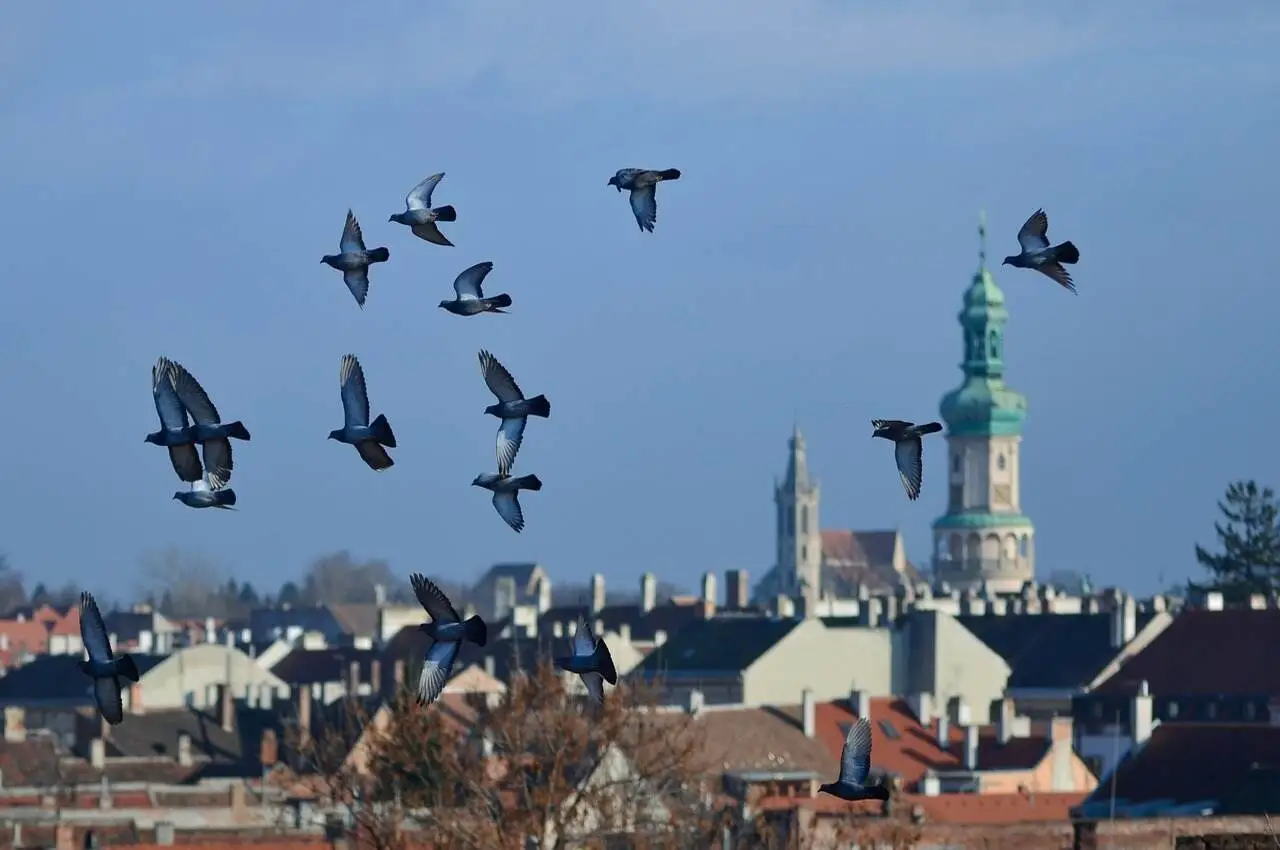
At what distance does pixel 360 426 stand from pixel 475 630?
6.13ft

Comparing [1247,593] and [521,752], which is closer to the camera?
[521,752]

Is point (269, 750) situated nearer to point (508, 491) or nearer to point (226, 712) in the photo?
point (226, 712)

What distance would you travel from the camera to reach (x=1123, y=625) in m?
110

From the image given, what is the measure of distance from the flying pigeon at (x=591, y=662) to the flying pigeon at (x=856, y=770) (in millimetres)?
1459

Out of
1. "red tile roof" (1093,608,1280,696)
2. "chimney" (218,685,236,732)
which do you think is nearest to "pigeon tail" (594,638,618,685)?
"chimney" (218,685,236,732)

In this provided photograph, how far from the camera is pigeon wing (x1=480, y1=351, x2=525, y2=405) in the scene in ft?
70.9

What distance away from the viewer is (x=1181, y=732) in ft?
244

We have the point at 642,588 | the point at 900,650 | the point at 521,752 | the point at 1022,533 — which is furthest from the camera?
the point at 1022,533

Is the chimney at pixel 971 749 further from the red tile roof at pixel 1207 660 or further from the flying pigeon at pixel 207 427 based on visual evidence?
the flying pigeon at pixel 207 427

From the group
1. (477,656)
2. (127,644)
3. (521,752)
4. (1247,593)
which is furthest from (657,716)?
(127,644)

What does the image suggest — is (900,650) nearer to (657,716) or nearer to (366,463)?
(657,716)

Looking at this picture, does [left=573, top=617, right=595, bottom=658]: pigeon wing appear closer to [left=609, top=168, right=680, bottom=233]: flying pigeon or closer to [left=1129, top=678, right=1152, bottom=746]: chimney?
[left=609, top=168, right=680, bottom=233]: flying pigeon

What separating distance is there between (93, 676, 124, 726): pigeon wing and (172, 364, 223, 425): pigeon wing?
170 cm

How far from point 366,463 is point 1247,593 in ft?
351
